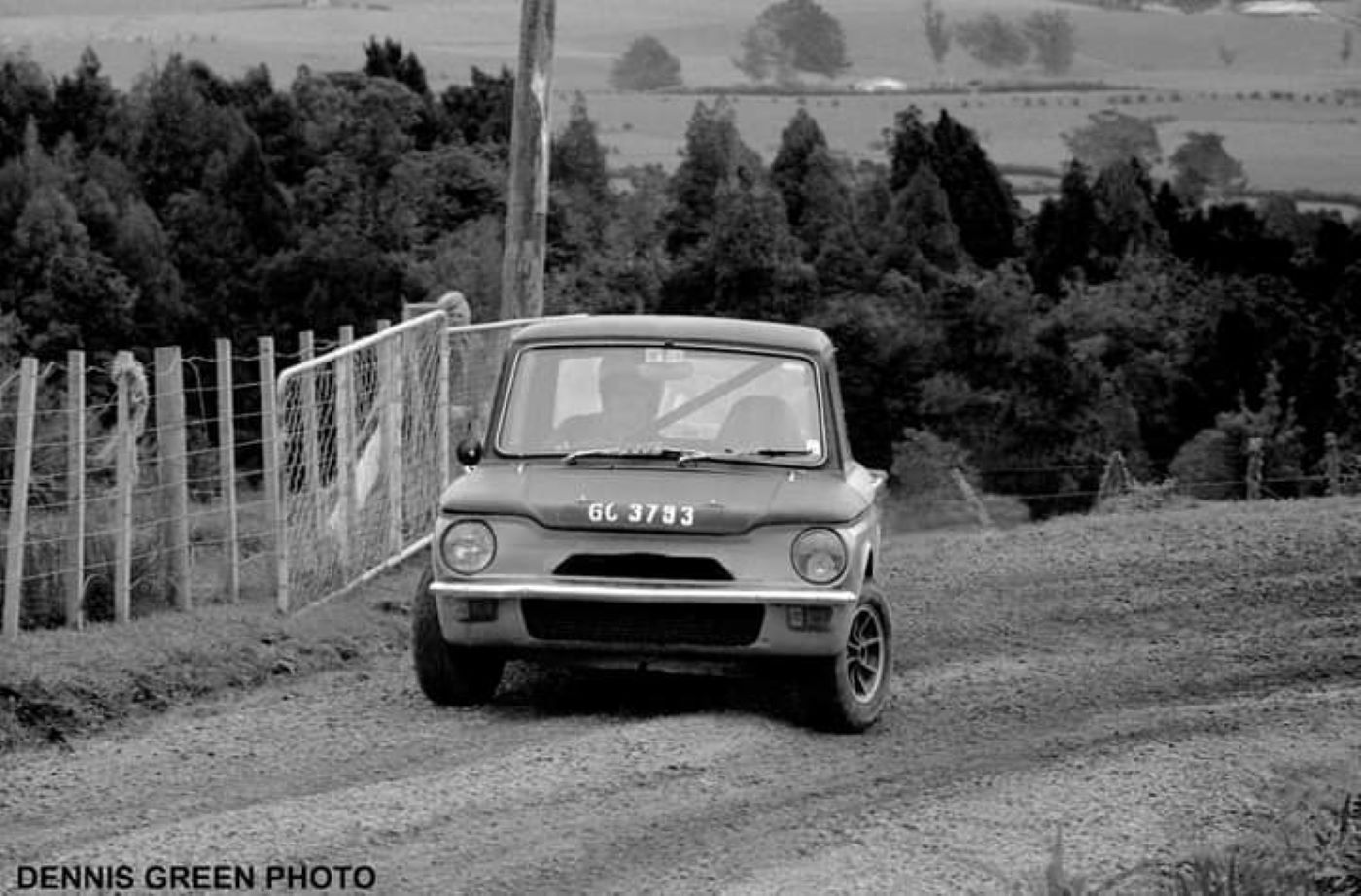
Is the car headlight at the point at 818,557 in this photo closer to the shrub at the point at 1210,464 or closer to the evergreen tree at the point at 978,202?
the shrub at the point at 1210,464

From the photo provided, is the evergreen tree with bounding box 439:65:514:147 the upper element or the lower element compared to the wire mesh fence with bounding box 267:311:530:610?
lower

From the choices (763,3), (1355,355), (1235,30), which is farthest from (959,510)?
(763,3)

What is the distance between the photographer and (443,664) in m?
13.0

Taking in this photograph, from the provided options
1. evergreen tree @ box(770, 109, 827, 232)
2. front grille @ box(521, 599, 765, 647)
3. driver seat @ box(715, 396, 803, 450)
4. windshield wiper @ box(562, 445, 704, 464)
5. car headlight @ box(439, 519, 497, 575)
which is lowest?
evergreen tree @ box(770, 109, 827, 232)

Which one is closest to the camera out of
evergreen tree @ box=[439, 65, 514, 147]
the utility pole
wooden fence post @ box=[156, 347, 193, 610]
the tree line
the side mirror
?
the side mirror

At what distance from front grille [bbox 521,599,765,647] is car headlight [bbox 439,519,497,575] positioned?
0.34 m

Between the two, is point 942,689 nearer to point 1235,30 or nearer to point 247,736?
point 247,736

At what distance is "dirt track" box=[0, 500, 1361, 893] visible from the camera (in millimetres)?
9984

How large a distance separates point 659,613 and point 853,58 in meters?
140

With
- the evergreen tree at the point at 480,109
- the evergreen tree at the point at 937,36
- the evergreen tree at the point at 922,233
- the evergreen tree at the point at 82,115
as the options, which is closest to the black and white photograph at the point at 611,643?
the evergreen tree at the point at 922,233

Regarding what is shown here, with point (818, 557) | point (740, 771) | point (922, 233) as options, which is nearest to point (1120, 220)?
point (922, 233)

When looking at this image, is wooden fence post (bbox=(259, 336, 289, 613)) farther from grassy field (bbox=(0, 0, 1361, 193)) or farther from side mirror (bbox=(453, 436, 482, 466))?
grassy field (bbox=(0, 0, 1361, 193))

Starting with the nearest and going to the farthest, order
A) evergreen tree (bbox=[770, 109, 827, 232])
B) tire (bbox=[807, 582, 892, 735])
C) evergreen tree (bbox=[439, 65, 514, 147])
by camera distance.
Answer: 1. tire (bbox=[807, 582, 892, 735])
2. evergreen tree (bbox=[439, 65, 514, 147])
3. evergreen tree (bbox=[770, 109, 827, 232])

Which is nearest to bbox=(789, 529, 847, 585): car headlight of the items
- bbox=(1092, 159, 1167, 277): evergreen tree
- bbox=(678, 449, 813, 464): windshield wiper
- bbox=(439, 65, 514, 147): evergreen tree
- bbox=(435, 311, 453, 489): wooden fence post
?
bbox=(678, 449, 813, 464): windshield wiper
